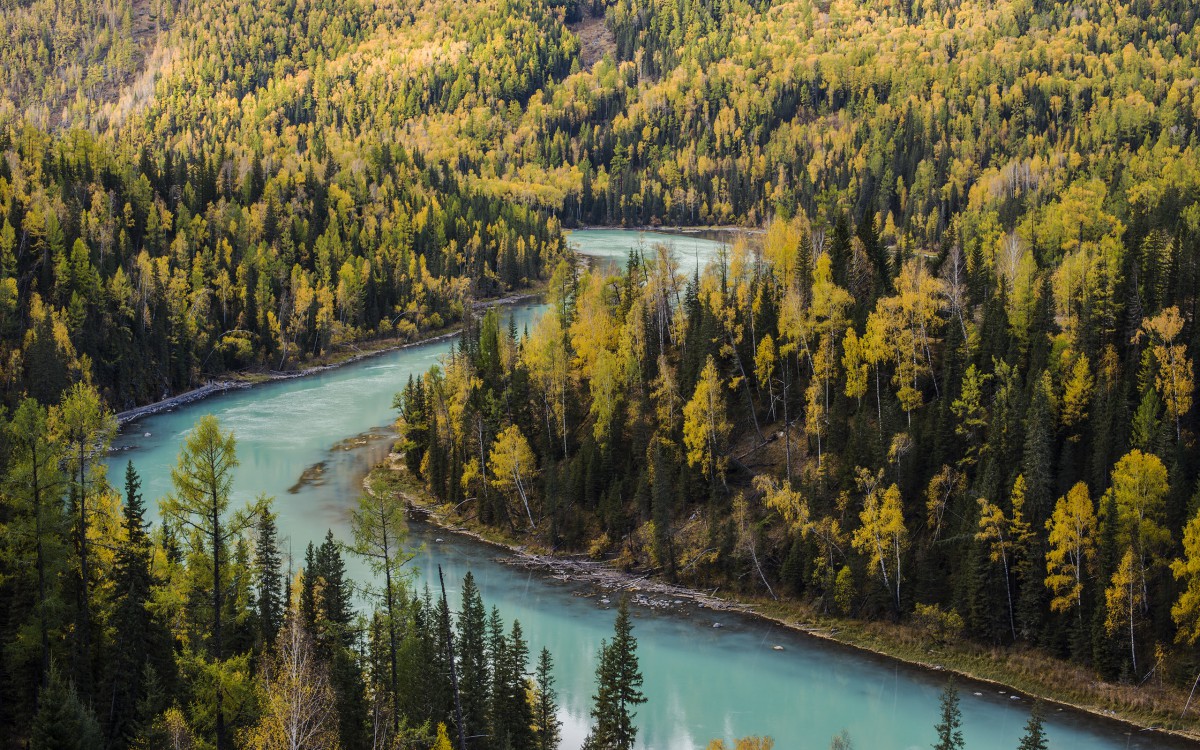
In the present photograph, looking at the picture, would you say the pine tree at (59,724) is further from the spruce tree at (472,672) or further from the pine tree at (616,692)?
the pine tree at (616,692)

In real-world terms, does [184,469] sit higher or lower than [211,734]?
higher

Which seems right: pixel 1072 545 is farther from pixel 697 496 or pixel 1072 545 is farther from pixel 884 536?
pixel 697 496

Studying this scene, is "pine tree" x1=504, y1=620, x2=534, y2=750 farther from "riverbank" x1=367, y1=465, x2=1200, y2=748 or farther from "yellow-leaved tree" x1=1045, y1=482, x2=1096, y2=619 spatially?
"yellow-leaved tree" x1=1045, y1=482, x2=1096, y2=619

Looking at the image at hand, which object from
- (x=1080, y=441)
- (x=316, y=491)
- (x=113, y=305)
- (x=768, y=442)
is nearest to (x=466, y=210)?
(x=113, y=305)

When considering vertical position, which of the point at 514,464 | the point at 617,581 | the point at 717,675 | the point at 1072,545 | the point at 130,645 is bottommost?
the point at 717,675

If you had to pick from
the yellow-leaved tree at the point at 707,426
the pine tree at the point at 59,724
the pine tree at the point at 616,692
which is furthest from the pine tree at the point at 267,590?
the yellow-leaved tree at the point at 707,426

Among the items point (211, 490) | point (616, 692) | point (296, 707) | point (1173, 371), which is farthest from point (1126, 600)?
point (211, 490)

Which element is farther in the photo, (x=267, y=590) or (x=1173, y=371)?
(x=1173, y=371)

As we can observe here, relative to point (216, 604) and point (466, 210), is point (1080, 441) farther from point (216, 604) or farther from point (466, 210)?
point (466, 210)
